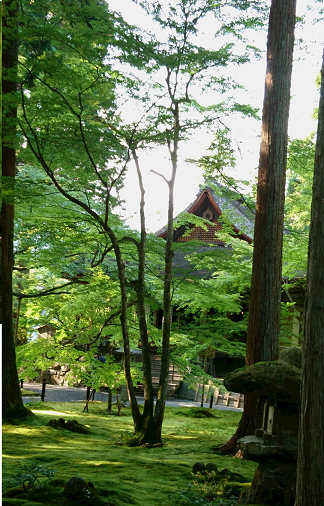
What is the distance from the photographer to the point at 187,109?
7074 millimetres

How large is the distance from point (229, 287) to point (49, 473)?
22.5 feet

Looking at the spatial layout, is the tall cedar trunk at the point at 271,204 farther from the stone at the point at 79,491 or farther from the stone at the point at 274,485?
the stone at the point at 79,491

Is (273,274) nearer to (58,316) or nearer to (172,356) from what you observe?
(172,356)

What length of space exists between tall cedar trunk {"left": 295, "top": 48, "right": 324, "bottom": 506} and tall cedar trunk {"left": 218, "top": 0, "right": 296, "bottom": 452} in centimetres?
287

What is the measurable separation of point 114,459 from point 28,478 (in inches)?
68.7

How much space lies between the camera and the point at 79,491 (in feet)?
11.2

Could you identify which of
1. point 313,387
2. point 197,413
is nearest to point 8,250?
point 197,413

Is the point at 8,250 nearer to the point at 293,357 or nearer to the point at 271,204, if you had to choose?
the point at 271,204

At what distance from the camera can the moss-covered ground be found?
12.8 ft

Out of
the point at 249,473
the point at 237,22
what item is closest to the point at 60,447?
the point at 249,473

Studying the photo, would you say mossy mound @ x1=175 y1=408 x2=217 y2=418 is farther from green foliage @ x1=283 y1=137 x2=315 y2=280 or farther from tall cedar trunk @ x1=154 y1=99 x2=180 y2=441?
tall cedar trunk @ x1=154 y1=99 x2=180 y2=441

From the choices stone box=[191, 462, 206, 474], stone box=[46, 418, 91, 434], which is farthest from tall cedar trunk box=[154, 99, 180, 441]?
stone box=[191, 462, 206, 474]

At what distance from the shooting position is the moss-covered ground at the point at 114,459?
3908 mm

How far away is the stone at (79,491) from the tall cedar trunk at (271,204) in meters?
2.87
